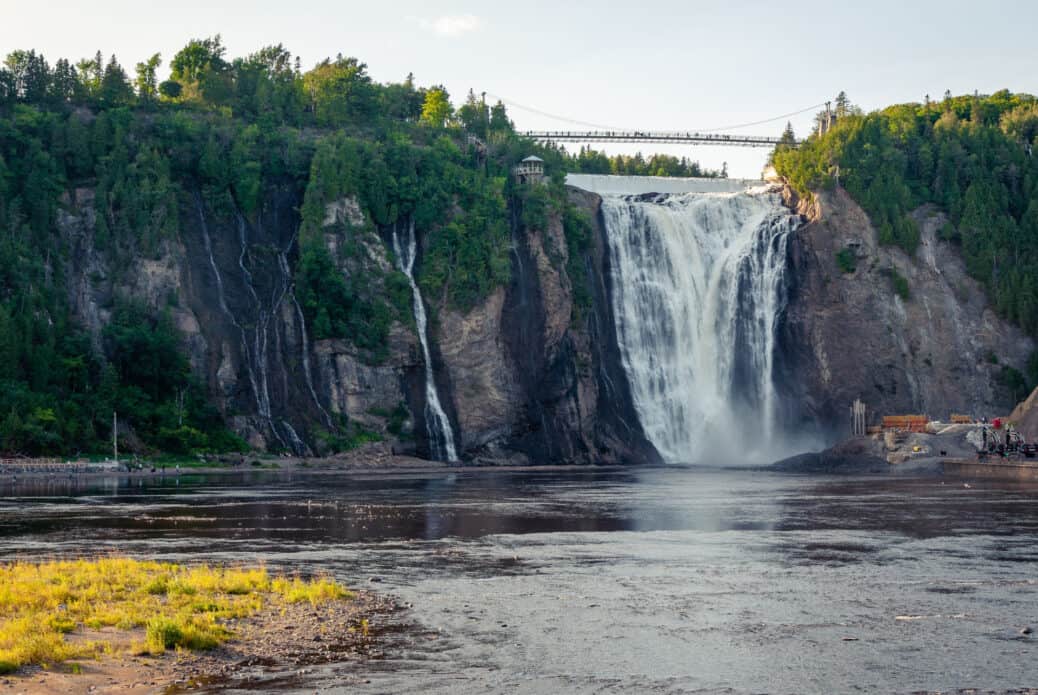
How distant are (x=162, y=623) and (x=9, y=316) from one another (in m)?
87.2

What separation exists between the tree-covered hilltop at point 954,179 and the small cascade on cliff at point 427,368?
46351 millimetres

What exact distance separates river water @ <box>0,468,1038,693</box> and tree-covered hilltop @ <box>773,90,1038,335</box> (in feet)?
210

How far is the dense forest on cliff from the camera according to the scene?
109 metres

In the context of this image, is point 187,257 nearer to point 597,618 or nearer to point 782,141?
point 782,141

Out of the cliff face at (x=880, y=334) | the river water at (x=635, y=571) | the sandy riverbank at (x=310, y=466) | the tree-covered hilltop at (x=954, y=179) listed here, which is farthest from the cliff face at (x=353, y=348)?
the river water at (x=635, y=571)

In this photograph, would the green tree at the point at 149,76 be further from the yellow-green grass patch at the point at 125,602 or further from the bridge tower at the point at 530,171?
the yellow-green grass patch at the point at 125,602

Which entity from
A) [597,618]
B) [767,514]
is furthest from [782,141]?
[597,618]

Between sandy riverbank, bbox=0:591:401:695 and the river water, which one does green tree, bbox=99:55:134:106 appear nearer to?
the river water

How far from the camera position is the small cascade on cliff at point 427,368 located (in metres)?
121

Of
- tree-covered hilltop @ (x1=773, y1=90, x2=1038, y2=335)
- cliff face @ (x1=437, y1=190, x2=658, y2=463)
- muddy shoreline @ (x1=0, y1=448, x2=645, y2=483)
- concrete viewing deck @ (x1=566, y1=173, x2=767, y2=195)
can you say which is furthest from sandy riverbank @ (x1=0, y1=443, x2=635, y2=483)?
tree-covered hilltop @ (x1=773, y1=90, x2=1038, y2=335)

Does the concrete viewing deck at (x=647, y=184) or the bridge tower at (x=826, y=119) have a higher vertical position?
the bridge tower at (x=826, y=119)

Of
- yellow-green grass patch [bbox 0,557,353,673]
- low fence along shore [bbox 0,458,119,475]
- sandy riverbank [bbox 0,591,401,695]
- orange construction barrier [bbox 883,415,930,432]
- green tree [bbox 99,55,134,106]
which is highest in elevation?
green tree [bbox 99,55,134,106]

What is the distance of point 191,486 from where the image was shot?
85312 millimetres

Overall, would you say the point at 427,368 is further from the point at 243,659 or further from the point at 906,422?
the point at 243,659
